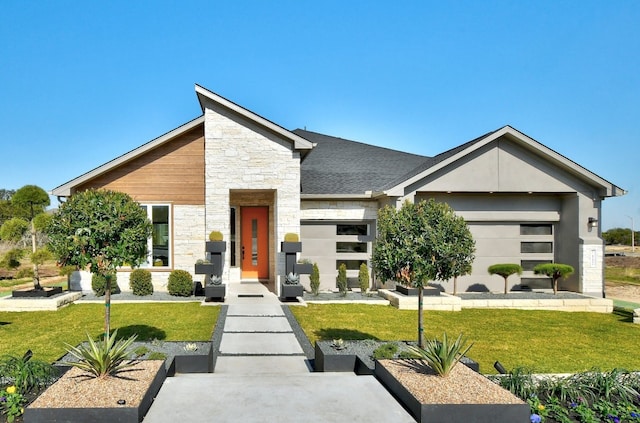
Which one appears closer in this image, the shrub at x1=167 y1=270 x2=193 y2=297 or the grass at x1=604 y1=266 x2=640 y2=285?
the shrub at x1=167 y1=270 x2=193 y2=297

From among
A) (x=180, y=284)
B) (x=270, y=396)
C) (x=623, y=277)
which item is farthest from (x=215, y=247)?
(x=623, y=277)

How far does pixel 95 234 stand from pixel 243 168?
790 cm

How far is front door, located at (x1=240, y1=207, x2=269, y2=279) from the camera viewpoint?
55.8 ft

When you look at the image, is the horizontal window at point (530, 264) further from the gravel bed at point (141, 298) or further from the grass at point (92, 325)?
the gravel bed at point (141, 298)

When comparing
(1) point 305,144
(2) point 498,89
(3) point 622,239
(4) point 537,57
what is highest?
(4) point 537,57

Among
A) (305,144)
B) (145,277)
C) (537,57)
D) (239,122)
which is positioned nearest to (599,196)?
(537,57)

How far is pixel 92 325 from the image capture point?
33.0 ft

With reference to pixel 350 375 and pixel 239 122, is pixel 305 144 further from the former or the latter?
pixel 350 375

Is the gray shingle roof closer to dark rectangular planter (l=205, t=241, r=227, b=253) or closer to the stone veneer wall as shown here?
the stone veneer wall

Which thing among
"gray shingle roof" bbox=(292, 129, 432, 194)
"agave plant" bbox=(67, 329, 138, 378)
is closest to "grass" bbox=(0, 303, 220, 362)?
"agave plant" bbox=(67, 329, 138, 378)

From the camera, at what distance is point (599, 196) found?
50.6 feet

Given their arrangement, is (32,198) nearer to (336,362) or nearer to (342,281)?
(342,281)

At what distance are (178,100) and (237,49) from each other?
7.12 meters

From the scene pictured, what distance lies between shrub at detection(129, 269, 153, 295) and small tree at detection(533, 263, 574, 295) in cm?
1311
